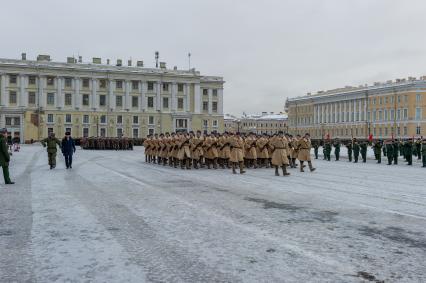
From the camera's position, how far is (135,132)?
9212cm

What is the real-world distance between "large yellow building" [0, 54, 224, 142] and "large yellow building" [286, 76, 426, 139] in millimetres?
26365

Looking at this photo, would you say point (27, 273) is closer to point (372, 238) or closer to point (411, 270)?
point (411, 270)

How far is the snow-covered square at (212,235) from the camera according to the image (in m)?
5.11

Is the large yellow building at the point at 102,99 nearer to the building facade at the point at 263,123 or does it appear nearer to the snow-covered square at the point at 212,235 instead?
the building facade at the point at 263,123

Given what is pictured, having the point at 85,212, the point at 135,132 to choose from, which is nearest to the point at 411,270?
the point at 85,212

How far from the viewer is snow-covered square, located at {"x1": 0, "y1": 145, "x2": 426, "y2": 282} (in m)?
5.11

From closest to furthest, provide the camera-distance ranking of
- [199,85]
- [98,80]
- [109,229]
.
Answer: [109,229]
[98,80]
[199,85]

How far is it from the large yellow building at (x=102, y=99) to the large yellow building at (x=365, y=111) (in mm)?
26365

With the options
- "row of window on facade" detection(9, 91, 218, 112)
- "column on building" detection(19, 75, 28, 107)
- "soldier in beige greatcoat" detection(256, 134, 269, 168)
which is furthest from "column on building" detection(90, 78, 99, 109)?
"soldier in beige greatcoat" detection(256, 134, 269, 168)

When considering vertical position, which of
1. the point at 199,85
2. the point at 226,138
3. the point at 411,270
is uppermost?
the point at 199,85

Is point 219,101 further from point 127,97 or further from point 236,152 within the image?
point 236,152

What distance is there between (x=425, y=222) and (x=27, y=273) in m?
5.87

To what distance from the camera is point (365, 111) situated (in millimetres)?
100062

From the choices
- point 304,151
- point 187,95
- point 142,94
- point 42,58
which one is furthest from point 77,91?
point 304,151
